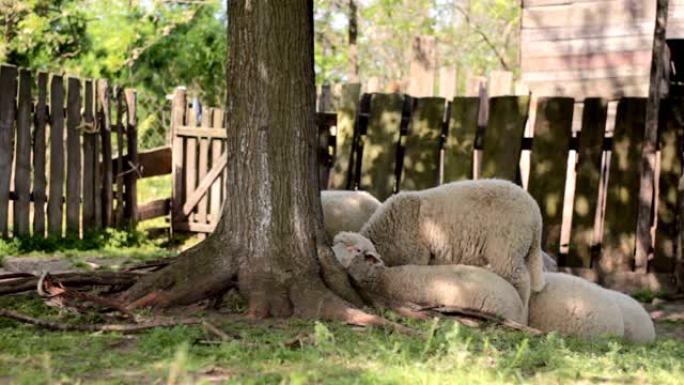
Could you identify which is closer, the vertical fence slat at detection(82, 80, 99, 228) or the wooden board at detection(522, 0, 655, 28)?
the vertical fence slat at detection(82, 80, 99, 228)

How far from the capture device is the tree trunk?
608 centimetres

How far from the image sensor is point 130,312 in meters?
5.75

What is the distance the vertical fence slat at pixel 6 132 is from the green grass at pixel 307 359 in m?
5.63

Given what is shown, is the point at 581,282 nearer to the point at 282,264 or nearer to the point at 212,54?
the point at 282,264

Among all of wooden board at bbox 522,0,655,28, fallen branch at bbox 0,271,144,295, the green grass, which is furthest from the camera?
wooden board at bbox 522,0,655,28

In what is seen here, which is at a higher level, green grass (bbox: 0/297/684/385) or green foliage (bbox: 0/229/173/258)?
green grass (bbox: 0/297/684/385)

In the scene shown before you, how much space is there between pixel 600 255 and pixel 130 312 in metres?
5.71

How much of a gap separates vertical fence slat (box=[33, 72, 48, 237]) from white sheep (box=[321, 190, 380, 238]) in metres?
4.01

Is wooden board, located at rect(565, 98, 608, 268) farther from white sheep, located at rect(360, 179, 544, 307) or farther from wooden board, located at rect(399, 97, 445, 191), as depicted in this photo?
white sheep, located at rect(360, 179, 544, 307)

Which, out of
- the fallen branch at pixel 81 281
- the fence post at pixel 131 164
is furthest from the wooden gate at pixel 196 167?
the fallen branch at pixel 81 281

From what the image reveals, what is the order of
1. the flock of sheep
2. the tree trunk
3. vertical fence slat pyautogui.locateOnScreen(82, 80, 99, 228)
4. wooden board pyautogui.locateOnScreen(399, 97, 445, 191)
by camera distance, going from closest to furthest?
the tree trunk
the flock of sheep
wooden board pyautogui.locateOnScreen(399, 97, 445, 191)
vertical fence slat pyautogui.locateOnScreen(82, 80, 99, 228)

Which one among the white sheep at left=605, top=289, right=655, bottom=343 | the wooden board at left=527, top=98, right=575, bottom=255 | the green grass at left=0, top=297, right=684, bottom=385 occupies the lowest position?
the white sheep at left=605, top=289, right=655, bottom=343

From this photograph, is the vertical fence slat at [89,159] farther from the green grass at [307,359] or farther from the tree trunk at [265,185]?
the green grass at [307,359]

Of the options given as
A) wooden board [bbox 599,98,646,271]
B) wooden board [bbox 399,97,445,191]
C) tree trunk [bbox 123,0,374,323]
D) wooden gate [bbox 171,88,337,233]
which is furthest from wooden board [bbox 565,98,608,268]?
wooden gate [bbox 171,88,337,233]
